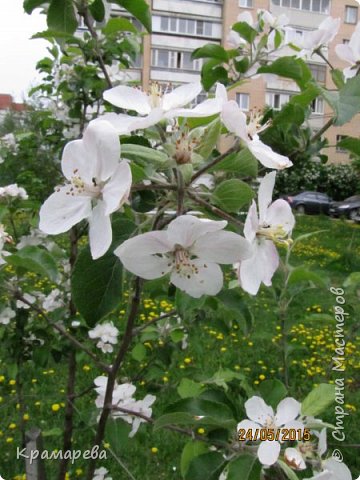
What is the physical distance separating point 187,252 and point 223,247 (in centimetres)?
5

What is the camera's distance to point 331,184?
21.2 m

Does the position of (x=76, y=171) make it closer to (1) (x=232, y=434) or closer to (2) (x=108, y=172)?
(2) (x=108, y=172)

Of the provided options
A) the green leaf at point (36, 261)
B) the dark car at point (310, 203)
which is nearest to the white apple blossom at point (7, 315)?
the green leaf at point (36, 261)

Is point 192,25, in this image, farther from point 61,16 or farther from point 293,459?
point 293,459

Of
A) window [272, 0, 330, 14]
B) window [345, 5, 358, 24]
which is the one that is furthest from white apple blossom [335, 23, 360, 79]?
window [272, 0, 330, 14]

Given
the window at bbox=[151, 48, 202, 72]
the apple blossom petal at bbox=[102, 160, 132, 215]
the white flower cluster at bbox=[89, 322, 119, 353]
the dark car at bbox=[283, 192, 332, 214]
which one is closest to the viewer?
the apple blossom petal at bbox=[102, 160, 132, 215]

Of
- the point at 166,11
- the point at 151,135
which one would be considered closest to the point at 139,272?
the point at 151,135

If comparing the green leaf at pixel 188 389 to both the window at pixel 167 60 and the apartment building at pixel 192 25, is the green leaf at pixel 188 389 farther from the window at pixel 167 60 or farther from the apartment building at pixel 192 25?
the window at pixel 167 60

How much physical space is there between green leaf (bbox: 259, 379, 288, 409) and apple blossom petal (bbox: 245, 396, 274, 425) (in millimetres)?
43

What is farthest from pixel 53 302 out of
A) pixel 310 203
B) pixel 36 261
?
pixel 310 203

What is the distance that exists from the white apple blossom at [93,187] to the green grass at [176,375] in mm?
742

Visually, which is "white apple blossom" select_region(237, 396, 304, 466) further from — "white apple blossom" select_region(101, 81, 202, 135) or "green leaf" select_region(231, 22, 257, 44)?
"green leaf" select_region(231, 22, 257, 44)

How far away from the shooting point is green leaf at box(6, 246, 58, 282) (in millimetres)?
954

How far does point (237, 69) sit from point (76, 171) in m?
0.78
